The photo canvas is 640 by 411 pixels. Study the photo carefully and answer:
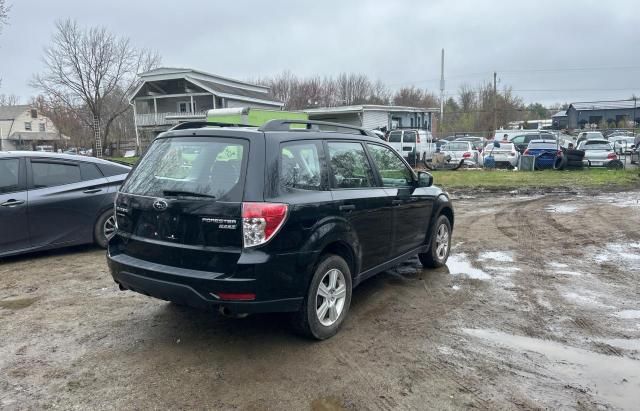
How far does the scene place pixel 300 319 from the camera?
3.88 m

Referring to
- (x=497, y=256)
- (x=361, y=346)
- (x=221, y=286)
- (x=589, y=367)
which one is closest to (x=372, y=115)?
(x=497, y=256)

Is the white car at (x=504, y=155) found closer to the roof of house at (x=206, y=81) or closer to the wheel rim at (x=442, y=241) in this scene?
the wheel rim at (x=442, y=241)

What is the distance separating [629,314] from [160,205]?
4.53 meters

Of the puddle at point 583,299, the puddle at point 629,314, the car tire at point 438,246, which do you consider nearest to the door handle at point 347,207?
the car tire at point 438,246

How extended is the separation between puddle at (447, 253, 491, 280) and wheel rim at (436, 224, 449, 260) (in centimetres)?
22

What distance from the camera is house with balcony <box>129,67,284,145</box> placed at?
37.5 m

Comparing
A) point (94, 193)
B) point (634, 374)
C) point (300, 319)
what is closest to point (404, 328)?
point (300, 319)

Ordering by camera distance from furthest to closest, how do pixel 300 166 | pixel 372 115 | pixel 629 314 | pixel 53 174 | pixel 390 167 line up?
pixel 372 115
pixel 53 174
pixel 390 167
pixel 629 314
pixel 300 166

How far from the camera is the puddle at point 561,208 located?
11.2 m

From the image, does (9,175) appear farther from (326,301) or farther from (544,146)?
(544,146)

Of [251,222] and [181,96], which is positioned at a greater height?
[181,96]

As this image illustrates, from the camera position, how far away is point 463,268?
21.1 ft

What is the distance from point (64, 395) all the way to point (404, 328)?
108 inches

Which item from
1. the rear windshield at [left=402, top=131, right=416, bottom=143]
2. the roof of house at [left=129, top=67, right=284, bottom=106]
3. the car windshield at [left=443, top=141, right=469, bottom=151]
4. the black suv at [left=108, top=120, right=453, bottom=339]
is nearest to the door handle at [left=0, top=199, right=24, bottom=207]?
the black suv at [left=108, top=120, right=453, bottom=339]
